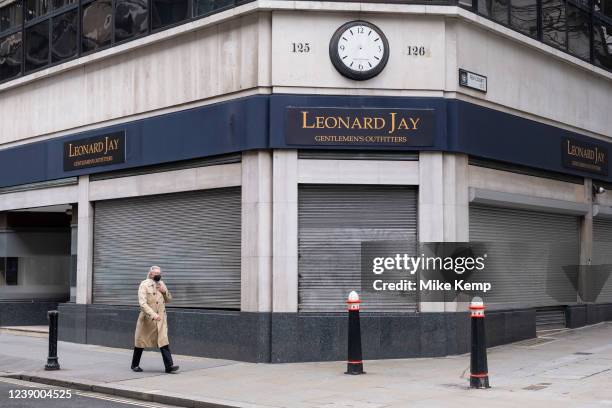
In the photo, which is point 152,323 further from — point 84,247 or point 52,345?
point 84,247

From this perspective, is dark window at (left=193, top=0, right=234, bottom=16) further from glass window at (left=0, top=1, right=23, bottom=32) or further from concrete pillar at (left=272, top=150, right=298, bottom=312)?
glass window at (left=0, top=1, right=23, bottom=32)


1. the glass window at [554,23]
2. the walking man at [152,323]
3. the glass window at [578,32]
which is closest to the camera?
the walking man at [152,323]

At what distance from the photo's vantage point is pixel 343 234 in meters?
15.1

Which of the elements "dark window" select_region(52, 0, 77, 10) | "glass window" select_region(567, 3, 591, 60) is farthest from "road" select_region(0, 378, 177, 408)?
"glass window" select_region(567, 3, 591, 60)

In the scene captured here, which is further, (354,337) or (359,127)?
(359,127)

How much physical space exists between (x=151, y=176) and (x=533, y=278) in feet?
27.5

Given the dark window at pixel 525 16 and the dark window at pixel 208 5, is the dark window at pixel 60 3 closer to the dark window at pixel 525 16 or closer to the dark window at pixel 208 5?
the dark window at pixel 208 5

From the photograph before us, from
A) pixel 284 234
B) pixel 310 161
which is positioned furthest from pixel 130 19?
pixel 284 234

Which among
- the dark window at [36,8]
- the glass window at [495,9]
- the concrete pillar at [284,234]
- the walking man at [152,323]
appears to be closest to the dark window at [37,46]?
the dark window at [36,8]

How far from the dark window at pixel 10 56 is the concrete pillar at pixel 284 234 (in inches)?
398

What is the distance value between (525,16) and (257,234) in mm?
7577

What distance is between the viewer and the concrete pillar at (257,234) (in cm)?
1488

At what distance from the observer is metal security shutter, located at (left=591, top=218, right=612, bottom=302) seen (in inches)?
790

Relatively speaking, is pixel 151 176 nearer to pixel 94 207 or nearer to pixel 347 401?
pixel 94 207
